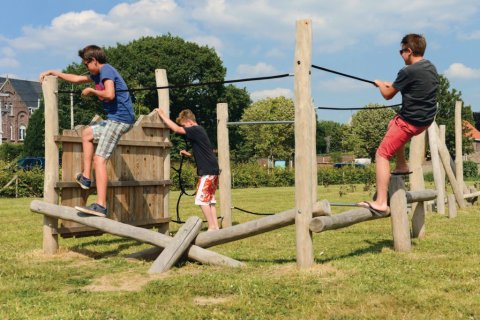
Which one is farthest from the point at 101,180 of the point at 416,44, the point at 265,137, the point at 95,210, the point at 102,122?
the point at 265,137

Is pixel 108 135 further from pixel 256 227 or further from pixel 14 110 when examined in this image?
pixel 14 110

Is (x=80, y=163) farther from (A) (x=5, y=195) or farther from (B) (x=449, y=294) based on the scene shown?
(A) (x=5, y=195)

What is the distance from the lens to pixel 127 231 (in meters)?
6.52

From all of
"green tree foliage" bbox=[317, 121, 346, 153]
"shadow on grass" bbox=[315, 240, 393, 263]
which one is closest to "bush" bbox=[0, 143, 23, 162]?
"shadow on grass" bbox=[315, 240, 393, 263]

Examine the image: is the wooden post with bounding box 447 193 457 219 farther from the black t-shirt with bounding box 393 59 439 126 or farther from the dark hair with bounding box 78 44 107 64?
the dark hair with bounding box 78 44 107 64

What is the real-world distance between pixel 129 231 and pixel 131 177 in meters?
1.91

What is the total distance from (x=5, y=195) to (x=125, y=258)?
61.2ft

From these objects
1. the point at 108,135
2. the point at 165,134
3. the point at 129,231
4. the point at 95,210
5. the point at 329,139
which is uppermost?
the point at 329,139

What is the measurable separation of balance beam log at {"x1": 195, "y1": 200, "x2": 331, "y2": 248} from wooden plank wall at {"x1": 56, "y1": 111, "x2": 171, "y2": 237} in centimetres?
205

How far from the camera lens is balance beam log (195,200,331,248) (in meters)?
5.91

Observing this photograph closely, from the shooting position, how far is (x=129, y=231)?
6523 mm

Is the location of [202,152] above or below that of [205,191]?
above

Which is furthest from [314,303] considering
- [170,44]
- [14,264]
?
[170,44]

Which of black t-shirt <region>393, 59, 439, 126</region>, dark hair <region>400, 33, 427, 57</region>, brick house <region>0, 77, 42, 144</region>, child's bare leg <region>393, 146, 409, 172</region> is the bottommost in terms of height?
child's bare leg <region>393, 146, 409, 172</region>
